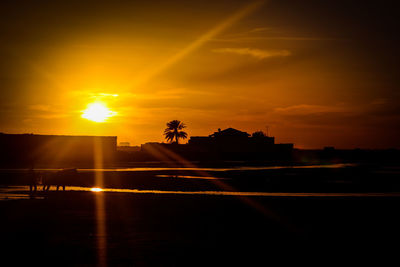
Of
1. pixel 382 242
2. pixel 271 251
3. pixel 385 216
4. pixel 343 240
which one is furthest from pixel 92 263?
pixel 385 216

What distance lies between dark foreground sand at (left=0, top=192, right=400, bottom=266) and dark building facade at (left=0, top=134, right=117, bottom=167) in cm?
8551

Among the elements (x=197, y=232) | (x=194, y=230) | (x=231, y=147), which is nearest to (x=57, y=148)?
(x=231, y=147)

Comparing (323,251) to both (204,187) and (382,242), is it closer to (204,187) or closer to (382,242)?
(382,242)

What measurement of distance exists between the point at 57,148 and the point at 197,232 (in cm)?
11102

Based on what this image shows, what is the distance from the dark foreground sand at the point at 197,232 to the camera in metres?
13.5

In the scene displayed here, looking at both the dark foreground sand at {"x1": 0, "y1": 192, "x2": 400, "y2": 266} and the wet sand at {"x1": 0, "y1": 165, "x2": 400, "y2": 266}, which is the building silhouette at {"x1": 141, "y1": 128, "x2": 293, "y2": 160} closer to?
the wet sand at {"x1": 0, "y1": 165, "x2": 400, "y2": 266}

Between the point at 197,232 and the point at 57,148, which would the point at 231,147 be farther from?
the point at 197,232

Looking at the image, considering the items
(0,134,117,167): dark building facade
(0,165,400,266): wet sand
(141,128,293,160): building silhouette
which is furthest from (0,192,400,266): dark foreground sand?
(141,128,293,160): building silhouette

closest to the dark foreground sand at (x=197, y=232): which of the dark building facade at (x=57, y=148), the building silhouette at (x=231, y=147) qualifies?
the dark building facade at (x=57, y=148)

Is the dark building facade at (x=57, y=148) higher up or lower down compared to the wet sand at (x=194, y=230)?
higher up

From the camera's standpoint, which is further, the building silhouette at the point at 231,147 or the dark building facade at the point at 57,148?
the building silhouette at the point at 231,147

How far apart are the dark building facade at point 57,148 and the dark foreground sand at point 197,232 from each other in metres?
85.5

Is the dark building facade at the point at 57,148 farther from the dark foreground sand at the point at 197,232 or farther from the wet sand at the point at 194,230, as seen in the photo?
the dark foreground sand at the point at 197,232

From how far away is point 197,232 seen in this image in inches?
682
